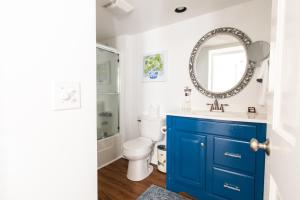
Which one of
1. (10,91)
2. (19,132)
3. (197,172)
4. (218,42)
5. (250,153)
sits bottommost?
(197,172)

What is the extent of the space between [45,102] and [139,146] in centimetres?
149

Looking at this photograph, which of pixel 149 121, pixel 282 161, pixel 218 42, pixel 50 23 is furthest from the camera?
pixel 149 121

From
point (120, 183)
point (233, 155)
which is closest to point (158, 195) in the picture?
point (120, 183)

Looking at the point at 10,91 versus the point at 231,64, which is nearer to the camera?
the point at 10,91

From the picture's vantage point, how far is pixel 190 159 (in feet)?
5.32

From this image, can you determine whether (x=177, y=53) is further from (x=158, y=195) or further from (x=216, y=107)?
(x=158, y=195)

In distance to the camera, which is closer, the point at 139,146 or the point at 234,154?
the point at 234,154

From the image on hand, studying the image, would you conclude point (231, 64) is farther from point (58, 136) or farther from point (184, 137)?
point (58, 136)

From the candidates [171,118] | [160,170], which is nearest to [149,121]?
[171,118]

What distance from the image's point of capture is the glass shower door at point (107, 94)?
8.07ft

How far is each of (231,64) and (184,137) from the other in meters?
1.03

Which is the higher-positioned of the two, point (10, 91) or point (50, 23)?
point (50, 23)

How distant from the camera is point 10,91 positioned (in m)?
0.51

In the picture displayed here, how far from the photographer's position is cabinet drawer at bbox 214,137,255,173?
1.32 m
